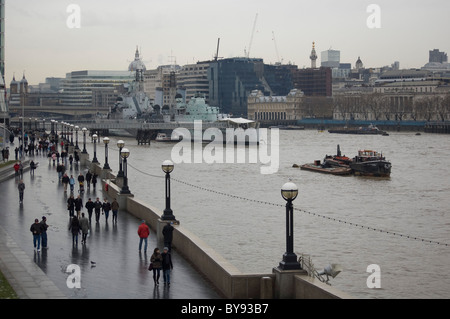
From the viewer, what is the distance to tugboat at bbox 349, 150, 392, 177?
199ft

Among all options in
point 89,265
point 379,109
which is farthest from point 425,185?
point 379,109

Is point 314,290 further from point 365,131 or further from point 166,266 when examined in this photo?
point 365,131

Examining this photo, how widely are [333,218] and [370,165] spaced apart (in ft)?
88.0

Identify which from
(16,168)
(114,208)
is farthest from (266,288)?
(16,168)

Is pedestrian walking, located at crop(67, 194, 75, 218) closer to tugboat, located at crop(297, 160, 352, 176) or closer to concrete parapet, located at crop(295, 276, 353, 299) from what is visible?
concrete parapet, located at crop(295, 276, 353, 299)

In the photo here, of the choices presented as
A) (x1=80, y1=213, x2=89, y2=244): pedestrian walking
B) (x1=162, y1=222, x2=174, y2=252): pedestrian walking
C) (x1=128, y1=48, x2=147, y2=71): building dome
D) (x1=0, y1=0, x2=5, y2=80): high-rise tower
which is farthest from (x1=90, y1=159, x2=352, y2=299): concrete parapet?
(x1=128, y1=48, x2=147, y2=71): building dome

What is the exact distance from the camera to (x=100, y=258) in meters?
18.8

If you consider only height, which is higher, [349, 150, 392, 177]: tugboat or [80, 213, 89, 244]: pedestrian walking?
[80, 213, 89, 244]: pedestrian walking

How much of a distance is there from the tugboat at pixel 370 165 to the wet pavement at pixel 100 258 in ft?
119

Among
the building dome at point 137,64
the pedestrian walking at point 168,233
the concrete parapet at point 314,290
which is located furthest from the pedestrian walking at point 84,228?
the building dome at point 137,64

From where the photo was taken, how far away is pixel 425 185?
2062 inches

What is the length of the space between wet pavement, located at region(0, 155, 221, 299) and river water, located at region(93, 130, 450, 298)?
14.0 ft

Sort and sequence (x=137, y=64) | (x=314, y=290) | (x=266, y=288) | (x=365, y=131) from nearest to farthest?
(x=314, y=290) → (x=266, y=288) → (x=137, y=64) → (x=365, y=131)

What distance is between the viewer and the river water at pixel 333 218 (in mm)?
23984
